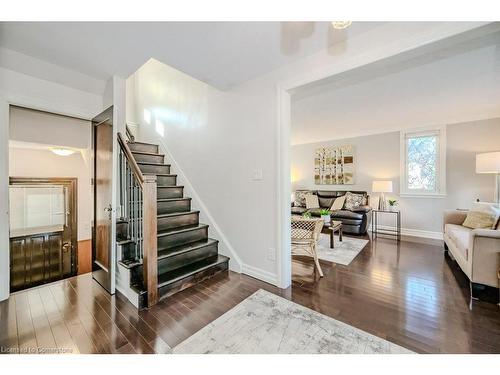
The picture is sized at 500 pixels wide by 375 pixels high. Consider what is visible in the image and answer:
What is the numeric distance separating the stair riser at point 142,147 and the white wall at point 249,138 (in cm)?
56

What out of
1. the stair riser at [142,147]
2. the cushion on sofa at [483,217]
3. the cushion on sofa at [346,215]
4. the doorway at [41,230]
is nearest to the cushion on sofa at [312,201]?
the cushion on sofa at [346,215]

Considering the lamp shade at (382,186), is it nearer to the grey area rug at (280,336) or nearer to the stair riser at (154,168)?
the grey area rug at (280,336)

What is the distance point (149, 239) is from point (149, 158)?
85.7 inches

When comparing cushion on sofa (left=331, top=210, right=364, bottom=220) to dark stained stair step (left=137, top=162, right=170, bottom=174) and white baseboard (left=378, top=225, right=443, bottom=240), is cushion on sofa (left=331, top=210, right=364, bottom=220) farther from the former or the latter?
dark stained stair step (left=137, top=162, right=170, bottom=174)

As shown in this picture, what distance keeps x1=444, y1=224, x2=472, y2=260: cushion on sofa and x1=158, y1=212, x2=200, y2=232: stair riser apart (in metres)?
3.21

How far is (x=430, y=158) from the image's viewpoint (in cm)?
446

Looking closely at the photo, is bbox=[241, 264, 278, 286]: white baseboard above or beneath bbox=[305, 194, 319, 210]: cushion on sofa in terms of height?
beneath

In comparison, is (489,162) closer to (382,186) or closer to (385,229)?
(382,186)

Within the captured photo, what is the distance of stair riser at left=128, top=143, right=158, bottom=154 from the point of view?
3.54 m

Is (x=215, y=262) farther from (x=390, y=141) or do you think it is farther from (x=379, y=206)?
(x=390, y=141)

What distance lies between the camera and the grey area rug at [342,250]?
10.5 ft

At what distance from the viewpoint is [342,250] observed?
3604 millimetres

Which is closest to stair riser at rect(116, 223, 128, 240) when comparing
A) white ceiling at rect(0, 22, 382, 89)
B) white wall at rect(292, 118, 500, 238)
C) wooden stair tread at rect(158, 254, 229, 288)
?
wooden stair tread at rect(158, 254, 229, 288)

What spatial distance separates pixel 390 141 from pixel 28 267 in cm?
811
